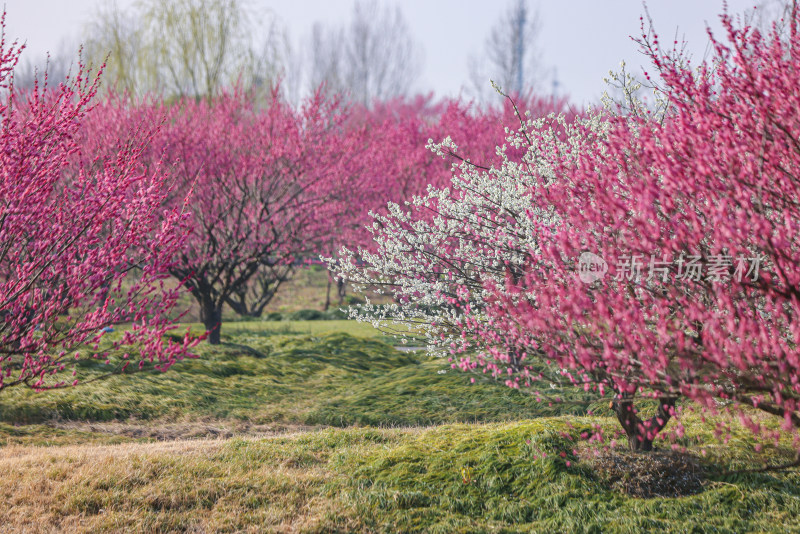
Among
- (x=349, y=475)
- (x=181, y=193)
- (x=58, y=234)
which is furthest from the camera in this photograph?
(x=181, y=193)

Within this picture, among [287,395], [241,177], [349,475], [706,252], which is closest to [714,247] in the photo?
[706,252]

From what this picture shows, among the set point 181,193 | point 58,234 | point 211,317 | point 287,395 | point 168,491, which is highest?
point 181,193

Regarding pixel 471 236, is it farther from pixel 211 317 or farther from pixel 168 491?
pixel 211 317

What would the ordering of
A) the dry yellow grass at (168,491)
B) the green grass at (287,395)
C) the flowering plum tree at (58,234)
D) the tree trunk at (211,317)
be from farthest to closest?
the tree trunk at (211,317)
the green grass at (287,395)
the dry yellow grass at (168,491)
the flowering plum tree at (58,234)

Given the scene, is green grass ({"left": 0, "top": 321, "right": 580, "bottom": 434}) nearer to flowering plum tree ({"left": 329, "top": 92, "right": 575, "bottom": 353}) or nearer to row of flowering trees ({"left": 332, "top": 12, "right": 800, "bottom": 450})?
flowering plum tree ({"left": 329, "top": 92, "right": 575, "bottom": 353})

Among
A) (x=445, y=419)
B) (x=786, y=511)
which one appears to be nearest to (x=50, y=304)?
(x=445, y=419)

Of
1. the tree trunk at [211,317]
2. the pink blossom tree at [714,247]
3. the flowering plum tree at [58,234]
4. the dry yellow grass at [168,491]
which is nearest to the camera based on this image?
the pink blossom tree at [714,247]

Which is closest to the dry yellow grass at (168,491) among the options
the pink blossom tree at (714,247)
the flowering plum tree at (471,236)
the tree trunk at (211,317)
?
the flowering plum tree at (471,236)

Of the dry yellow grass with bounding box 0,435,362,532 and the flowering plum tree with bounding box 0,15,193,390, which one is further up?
the flowering plum tree with bounding box 0,15,193,390

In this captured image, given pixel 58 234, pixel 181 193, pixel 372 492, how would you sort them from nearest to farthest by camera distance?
1. pixel 58 234
2. pixel 372 492
3. pixel 181 193

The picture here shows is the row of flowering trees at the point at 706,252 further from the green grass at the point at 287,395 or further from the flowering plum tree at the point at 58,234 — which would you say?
the green grass at the point at 287,395

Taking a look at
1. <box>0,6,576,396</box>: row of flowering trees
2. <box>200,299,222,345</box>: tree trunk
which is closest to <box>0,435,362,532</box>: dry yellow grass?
<box>0,6,576,396</box>: row of flowering trees

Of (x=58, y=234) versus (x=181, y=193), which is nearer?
(x=58, y=234)

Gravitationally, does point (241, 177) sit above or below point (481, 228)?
above
